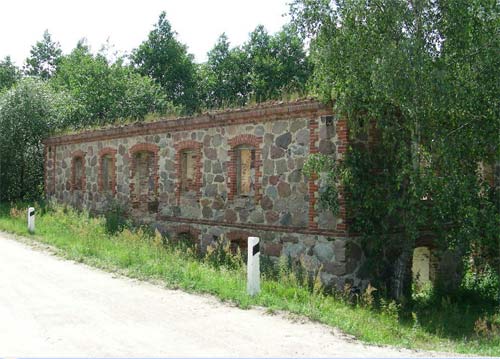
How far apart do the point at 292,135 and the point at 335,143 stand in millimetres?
1264

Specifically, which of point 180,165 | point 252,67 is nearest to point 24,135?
point 180,165

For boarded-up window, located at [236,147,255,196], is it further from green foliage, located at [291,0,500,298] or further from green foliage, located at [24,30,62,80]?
green foliage, located at [24,30,62,80]

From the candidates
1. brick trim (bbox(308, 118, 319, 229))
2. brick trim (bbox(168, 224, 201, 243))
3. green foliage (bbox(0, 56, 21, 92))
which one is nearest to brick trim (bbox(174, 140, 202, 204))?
brick trim (bbox(168, 224, 201, 243))

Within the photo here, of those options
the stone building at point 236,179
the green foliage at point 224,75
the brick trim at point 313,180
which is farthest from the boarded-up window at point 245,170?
the green foliage at point 224,75

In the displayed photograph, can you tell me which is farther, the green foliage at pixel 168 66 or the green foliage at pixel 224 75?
the green foliage at pixel 168 66

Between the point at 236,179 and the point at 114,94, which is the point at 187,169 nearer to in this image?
the point at 236,179

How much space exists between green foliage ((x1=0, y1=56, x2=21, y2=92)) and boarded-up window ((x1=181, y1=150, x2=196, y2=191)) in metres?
39.8

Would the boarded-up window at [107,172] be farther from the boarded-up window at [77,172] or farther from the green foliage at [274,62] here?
the green foliage at [274,62]

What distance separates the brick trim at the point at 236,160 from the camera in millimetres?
13031

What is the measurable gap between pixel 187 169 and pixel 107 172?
4842 millimetres

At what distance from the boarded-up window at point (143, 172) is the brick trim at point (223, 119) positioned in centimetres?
77

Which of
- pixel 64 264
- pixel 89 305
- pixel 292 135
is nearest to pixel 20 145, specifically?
pixel 64 264

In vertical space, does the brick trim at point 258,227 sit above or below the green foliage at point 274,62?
below

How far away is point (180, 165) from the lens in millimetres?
15641
